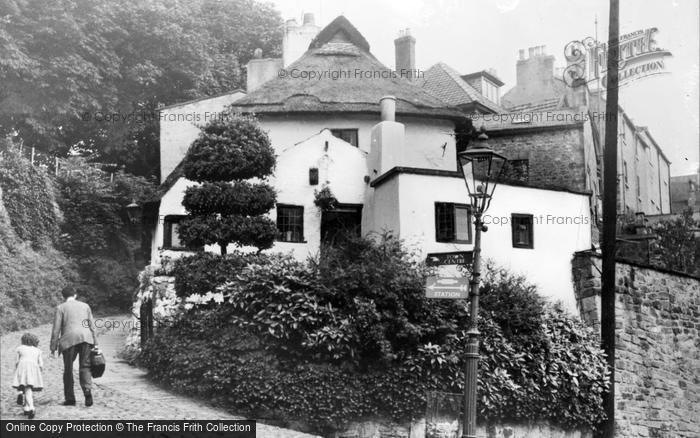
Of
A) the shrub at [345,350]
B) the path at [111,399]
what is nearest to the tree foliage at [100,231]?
the path at [111,399]

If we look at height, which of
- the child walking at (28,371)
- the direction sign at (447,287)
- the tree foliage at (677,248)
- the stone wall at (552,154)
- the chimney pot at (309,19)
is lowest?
the child walking at (28,371)

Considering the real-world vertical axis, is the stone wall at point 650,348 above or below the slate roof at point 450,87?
below

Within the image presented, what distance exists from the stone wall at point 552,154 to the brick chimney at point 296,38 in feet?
22.9

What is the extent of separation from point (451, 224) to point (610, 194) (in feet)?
13.5

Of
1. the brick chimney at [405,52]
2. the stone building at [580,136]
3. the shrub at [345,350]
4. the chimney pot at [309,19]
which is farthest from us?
the brick chimney at [405,52]

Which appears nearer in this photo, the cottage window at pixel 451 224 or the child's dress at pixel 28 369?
the child's dress at pixel 28 369

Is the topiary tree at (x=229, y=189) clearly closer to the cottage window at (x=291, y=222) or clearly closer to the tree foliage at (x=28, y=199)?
the cottage window at (x=291, y=222)

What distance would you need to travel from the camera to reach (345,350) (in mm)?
15039

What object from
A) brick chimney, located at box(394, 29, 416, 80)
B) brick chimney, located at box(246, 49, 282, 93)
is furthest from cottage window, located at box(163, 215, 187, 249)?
brick chimney, located at box(394, 29, 416, 80)

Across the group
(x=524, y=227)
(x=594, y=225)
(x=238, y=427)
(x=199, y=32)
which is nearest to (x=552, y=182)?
(x=594, y=225)

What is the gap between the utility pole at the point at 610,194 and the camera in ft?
54.4

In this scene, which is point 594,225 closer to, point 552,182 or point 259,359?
point 552,182

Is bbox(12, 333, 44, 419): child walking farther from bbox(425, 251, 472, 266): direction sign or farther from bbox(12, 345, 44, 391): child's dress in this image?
bbox(425, 251, 472, 266): direction sign

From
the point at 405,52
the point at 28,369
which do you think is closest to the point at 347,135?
the point at 405,52
